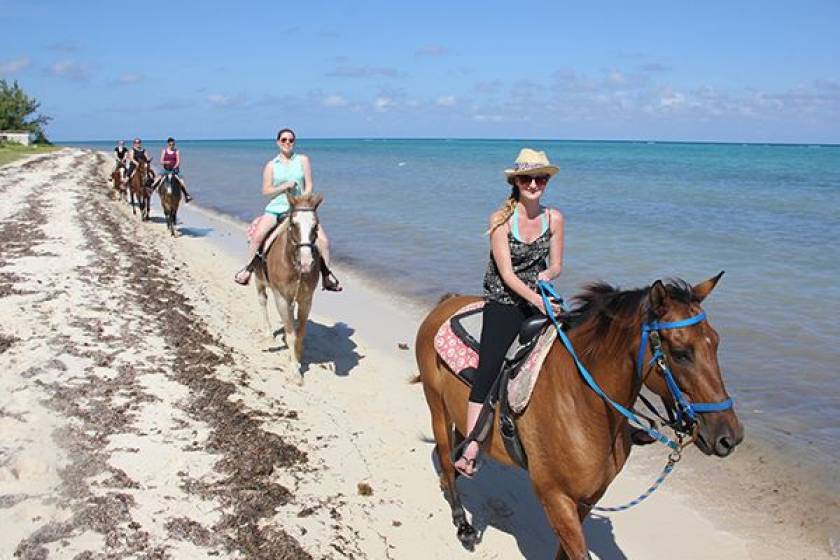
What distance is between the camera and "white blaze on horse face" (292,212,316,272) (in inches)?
302

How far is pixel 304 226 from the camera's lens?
304 inches

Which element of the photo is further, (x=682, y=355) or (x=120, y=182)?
(x=120, y=182)

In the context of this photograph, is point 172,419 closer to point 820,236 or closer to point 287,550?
point 287,550

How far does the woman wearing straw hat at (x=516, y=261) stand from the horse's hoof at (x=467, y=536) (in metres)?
0.94

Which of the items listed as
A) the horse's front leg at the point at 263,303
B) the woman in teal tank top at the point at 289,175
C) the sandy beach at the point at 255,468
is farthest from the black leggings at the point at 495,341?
the horse's front leg at the point at 263,303

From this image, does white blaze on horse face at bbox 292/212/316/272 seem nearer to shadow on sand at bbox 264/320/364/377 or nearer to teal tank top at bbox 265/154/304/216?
teal tank top at bbox 265/154/304/216

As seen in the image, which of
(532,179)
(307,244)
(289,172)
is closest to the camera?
(532,179)

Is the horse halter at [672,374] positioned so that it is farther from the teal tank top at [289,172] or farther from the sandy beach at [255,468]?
the teal tank top at [289,172]

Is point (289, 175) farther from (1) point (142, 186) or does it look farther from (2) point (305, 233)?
(1) point (142, 186)

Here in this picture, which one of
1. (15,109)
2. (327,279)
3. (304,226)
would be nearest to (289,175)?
(304,226)

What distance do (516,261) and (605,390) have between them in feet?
3.63

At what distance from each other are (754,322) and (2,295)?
1201 centimetres

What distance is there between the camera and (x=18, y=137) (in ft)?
224

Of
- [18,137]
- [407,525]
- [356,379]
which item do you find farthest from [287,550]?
[18,137]
